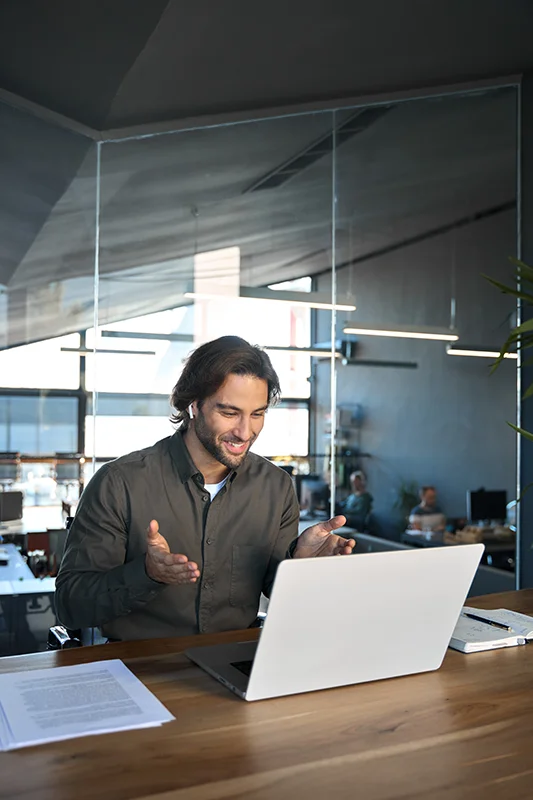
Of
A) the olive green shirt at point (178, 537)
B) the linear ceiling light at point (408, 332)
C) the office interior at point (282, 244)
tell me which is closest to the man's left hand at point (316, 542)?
the olive green shirt at point (178, 537)

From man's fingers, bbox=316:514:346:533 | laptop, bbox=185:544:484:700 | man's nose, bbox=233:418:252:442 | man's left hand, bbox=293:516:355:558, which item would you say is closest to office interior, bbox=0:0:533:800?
man's nose, bbox=233:418:252:442

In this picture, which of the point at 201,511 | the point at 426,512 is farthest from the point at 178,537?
the point at 426,512

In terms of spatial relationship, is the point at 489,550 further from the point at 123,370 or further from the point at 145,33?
the point at 145,33

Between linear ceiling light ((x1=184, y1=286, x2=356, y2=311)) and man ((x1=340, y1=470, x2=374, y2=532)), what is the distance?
3.11 feet

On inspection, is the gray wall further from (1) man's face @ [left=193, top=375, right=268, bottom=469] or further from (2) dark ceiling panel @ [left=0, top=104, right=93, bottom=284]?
(1) man's face @ [left=193, top=375, right=268, bottom=469]

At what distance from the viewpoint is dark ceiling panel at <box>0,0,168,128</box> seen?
3.32 m

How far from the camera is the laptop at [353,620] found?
1.40 meters

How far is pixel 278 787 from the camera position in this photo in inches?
45.6

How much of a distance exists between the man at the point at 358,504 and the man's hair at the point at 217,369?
2073mm

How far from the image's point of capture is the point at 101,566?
2.18m

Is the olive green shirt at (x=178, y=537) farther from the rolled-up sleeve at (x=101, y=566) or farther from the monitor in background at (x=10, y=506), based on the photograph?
the monitor in background at (x=10, y=506)

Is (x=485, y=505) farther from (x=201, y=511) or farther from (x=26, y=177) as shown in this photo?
(x=26, y=177)

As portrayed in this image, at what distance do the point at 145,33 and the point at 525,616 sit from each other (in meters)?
2.86

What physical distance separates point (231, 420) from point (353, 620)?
97cm
